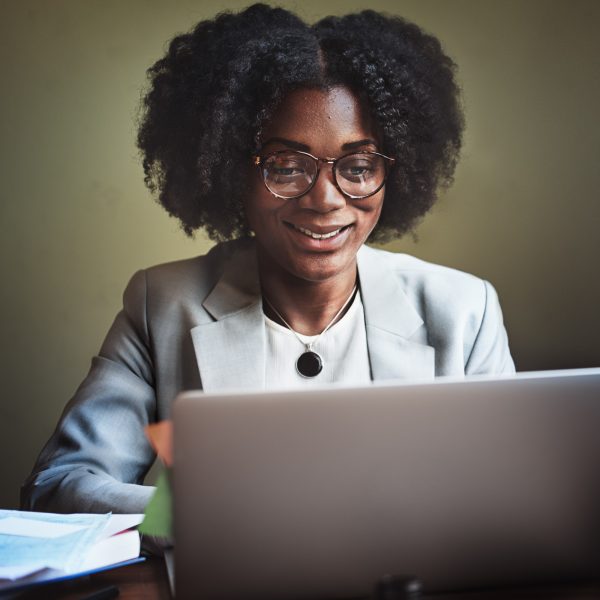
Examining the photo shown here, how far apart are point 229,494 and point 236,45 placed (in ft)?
4.32

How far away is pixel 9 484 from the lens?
2475 mm

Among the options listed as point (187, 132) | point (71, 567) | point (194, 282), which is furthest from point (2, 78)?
point (71, 567)

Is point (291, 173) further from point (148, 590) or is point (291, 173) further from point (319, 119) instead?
point (148, 590)

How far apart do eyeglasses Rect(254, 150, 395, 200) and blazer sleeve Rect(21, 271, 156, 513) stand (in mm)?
375

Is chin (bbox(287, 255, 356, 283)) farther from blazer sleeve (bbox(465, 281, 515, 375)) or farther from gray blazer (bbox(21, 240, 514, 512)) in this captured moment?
blazer sleeve (bbox(465, 281, 515, 375))

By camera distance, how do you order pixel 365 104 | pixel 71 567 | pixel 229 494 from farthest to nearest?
pixel 365 104 < pixel 71 567 < pixel 229 494

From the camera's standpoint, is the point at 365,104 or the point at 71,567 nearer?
the point at 71,567

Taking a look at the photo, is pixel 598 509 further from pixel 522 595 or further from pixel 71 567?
pixel 71 567

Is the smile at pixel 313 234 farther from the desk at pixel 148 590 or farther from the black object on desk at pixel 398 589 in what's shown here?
the black object on desk at pixel 398 589

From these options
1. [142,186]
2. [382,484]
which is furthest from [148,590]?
[142,186]

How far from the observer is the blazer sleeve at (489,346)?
1.80 meters

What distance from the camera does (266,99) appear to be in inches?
70.4

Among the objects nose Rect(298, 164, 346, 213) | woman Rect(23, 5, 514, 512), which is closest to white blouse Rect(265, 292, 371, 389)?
woman Rect(23, 5, 514, 512)

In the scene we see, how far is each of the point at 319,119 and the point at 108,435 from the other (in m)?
0.80
